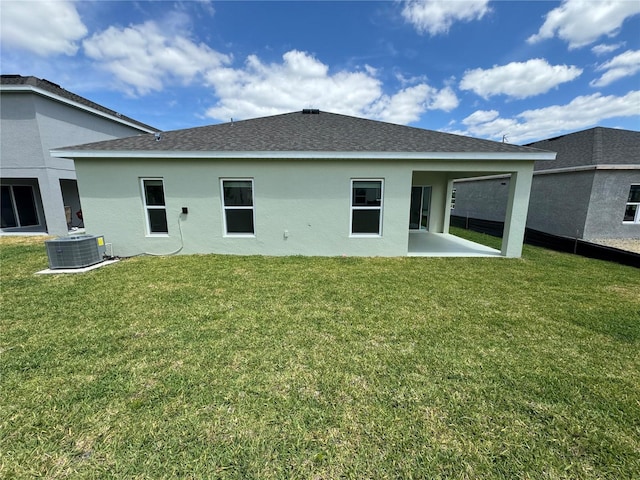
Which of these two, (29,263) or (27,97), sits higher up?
(27,97)

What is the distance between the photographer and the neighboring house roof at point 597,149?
34.9 feet

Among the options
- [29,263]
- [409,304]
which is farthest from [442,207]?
[29,263]

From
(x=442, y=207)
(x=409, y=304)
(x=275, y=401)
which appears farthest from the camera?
(x=442, y=207)

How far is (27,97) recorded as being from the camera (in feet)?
33.7

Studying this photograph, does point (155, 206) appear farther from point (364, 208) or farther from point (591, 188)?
point (591, 188)

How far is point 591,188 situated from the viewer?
10.5 metres

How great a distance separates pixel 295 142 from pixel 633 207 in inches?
555

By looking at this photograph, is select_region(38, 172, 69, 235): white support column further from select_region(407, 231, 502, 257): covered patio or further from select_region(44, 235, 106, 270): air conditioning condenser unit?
select_region(407, 231, 502, 257): covered patio

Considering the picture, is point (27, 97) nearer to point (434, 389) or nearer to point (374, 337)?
point (374, 337)

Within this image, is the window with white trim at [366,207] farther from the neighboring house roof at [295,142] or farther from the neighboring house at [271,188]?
the neighboring house roof at [295,142]

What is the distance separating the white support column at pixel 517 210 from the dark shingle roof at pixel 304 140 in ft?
2.36

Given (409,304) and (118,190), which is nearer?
(409,304)

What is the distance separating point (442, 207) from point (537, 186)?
17.8 ft

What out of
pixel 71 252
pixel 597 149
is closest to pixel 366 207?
pixel 71 252
